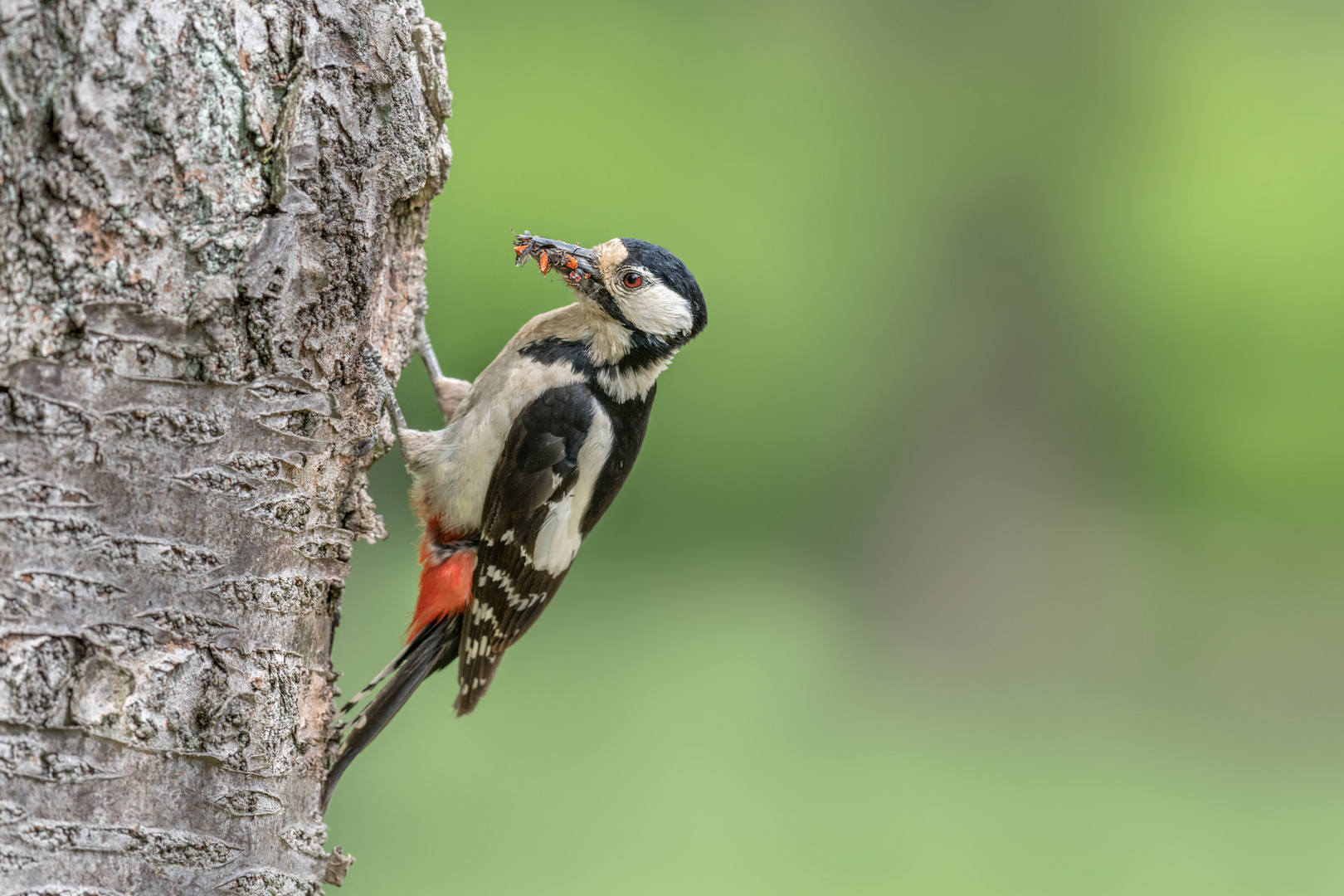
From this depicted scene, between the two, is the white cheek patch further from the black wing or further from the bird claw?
the bird claw

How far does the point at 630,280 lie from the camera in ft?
5.04

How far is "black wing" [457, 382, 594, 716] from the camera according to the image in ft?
5.17

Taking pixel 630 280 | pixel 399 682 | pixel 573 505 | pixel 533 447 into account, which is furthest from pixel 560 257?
pixel 399 682

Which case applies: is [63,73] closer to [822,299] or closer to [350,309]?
[350,309]

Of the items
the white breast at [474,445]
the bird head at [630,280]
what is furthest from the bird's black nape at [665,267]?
the white breast at [474,445]

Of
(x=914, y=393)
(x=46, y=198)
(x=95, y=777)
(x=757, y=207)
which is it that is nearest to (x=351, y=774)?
(x=95, y=777)

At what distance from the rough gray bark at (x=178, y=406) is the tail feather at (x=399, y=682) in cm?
14

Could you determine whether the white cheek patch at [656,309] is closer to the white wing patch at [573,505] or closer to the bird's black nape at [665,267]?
the bird's black nape at [665,267]

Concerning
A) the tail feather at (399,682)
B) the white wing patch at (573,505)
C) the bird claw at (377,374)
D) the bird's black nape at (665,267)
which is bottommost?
the tail feather at (399,682)

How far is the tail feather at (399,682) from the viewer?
1.23 metres

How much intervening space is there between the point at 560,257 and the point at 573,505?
1.29 ft

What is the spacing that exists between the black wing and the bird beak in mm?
172

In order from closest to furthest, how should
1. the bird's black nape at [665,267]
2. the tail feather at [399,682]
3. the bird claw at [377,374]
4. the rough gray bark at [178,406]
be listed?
the rough gray bark at [178,406] → the bird claw at [377,374] → the tail feather at [399,682] → the bird's black nape at [665,267]

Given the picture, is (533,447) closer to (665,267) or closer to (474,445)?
(474,445)
